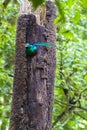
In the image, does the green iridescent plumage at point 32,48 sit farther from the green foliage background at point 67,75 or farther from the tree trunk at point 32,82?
the green foliage background at point 67,75

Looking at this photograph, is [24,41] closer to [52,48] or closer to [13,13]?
[52,48]

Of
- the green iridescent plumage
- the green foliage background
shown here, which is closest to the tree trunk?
the green iridescent plumage

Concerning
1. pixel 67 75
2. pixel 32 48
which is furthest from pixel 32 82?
pixel 67 75

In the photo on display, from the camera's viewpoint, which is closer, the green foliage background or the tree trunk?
the tree trunk

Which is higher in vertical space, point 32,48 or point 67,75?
point 32,48

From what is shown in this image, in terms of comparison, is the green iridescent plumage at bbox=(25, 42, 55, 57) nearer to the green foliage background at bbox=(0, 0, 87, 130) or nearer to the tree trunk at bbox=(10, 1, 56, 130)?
the tree trunk at bbox=(10, 1, 56, 130)

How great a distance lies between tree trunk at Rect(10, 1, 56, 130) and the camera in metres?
1.83

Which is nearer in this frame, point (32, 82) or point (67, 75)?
point (32, 82)

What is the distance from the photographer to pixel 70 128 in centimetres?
344

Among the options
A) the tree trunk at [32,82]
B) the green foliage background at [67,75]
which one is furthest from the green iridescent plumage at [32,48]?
the green foliage background at [67,75]

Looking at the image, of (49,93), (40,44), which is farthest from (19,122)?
(40,44)

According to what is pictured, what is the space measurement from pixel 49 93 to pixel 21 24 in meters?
0.44

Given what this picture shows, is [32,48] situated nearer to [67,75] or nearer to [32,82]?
[32,82]

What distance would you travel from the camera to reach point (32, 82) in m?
1.88
